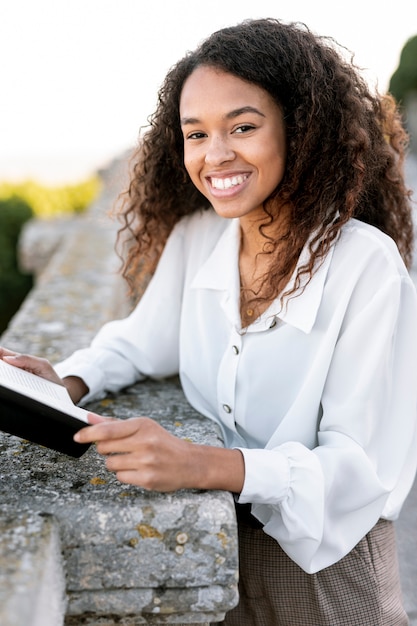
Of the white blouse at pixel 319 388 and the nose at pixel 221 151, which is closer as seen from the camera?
the white blouse at pixel 319 388

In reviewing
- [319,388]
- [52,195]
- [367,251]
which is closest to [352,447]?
[319,388]

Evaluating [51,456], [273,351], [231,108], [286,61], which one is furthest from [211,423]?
[286,61]

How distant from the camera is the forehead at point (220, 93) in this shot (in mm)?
1600

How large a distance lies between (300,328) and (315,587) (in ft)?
1.86

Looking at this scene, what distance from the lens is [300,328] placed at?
63.2 inches

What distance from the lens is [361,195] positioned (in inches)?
67.9

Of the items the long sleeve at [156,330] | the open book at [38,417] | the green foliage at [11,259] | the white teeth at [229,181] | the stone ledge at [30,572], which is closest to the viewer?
the stone ledge at [30,572]

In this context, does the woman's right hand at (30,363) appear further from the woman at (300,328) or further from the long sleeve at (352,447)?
the long sleeve at (352,447)

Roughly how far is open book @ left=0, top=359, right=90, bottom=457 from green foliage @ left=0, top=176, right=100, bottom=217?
24.3 feet

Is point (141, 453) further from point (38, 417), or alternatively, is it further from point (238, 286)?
point (238, 286)

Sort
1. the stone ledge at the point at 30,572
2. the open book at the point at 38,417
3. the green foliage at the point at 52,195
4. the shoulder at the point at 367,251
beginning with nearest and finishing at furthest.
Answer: the stone ledge at the point at 30,572 → the open book at the point at 38,417 → the shoulder at the point at 367,251 → the green foliage at the point at 52,195

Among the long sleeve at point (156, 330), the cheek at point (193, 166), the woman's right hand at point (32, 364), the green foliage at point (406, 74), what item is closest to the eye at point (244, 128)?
the cheek at point (193, 166)

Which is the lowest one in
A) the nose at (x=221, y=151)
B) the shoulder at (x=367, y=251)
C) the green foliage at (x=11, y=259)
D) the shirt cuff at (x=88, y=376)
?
the green foliage at (x=11, y=259)

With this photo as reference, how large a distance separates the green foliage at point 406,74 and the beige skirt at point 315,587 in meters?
7.00
